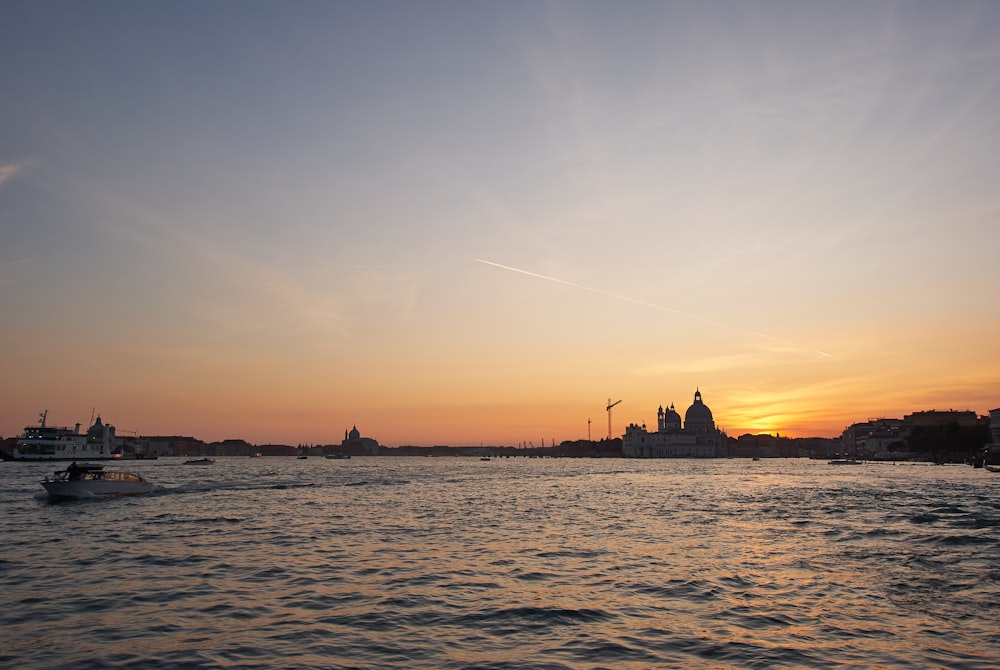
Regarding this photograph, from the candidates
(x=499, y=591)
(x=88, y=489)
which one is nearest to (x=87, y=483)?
(x=88, y=489)

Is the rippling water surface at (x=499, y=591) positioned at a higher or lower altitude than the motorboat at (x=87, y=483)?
lower

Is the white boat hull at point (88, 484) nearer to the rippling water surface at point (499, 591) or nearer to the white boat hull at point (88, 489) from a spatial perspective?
the white boat hull at point (88, 489)

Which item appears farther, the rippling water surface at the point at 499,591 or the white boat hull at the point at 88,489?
the white boat hull at the point at 88,489

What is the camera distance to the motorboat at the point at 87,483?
58750 millimetres

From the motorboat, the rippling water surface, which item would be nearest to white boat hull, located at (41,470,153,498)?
the motorboat

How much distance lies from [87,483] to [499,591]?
50.4 m

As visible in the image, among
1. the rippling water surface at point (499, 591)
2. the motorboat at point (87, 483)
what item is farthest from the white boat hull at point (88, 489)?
the rippling water surface at point (499, 591)

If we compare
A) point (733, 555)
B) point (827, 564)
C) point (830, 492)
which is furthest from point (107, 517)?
point (830, 492)

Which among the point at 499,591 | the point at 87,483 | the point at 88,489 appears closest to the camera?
the point at 499,591

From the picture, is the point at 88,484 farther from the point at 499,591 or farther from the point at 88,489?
the point at 499,591

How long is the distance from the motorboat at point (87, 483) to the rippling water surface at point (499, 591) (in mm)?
12505

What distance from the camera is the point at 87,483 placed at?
59.8 metres

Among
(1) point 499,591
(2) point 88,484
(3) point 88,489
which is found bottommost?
(1) point 499,591

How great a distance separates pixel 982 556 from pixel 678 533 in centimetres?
1351
